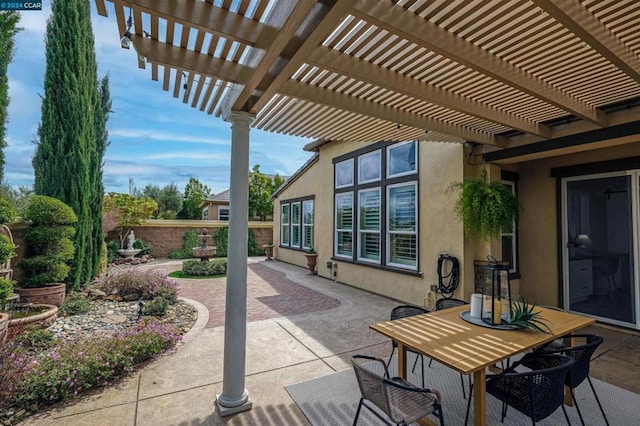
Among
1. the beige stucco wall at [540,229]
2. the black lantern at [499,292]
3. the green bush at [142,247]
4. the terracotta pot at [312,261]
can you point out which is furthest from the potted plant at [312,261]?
the green bush at [142,247]

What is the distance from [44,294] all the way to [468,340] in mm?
6705

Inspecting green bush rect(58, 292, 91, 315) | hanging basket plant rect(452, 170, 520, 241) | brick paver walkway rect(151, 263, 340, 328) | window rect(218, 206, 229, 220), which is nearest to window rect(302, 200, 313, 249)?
brick paver walkway rect(151, 263, 340, 328)

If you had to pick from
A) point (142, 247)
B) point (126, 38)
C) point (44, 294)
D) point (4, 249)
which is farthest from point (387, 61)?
point (142, 247)

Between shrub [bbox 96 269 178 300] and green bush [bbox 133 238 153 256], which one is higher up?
green bush [bbox 133 238 153 256]

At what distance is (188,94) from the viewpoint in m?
3.10

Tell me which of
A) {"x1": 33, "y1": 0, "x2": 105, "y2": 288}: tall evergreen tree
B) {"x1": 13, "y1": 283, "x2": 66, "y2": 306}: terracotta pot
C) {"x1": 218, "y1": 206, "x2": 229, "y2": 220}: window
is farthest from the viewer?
{"x1": 218, "y1": 206, "x2": 229, "y2": 220}: window

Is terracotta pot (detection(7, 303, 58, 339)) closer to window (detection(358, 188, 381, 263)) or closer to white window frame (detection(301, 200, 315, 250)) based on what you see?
window (detection(358, 188, 381, 263))

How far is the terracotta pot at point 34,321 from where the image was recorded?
419 centimetres

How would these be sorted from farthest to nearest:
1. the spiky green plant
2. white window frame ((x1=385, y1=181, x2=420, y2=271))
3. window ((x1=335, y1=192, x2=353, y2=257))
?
window ((x1=335, y1=192, x2=353, y2=257)) → white window frame ((x1=385, y1=181, x2=420, y2=271)) → the spiky green plant

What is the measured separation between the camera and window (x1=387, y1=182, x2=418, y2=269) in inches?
257

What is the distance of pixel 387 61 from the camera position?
2.65m

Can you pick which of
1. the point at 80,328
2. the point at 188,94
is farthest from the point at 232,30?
the point at 80,328

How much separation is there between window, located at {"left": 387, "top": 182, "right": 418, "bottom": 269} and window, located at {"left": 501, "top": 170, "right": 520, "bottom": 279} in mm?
1579

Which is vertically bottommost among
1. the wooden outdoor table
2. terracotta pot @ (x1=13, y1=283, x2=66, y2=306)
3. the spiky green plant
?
terracotta pot @ (x1=13, y1=283, x2=66, y2=306)
